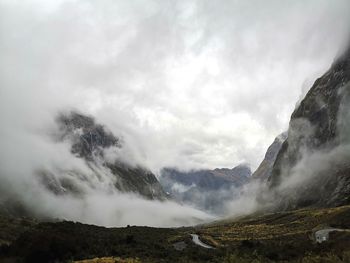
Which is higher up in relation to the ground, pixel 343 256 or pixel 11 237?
pixel 11 237

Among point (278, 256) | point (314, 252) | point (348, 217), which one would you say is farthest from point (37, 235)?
point (348, 217)

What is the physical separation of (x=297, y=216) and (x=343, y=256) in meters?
154

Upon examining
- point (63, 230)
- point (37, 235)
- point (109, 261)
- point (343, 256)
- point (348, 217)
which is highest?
point (348, 217)

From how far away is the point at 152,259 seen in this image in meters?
61.3

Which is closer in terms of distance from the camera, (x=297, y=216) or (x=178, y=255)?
(x=178, y=255)

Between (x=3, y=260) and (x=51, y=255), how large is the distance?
6196 millimetres

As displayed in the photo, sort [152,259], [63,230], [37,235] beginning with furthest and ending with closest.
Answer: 1. [63,230]
2. [37,235]
3. [152,259]

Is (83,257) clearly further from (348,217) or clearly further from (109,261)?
(348,217)

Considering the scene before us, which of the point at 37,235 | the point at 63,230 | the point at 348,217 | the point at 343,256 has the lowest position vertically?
the point at 343,256

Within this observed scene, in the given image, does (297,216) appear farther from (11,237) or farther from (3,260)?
(3,260)

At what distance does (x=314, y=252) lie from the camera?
57875mm

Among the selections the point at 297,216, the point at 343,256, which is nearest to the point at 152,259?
the point at 343,256

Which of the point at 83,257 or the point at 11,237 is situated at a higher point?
the point at 11,237

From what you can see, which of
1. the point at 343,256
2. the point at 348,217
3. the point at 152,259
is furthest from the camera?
the point at 348,217
